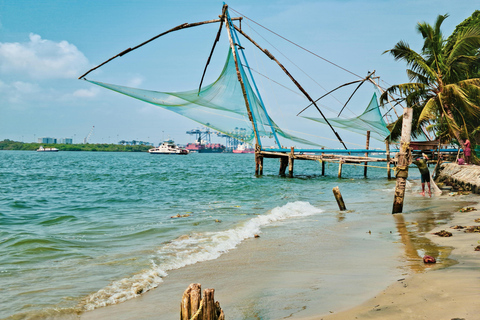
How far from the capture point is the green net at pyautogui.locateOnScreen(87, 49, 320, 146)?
49.2 ft

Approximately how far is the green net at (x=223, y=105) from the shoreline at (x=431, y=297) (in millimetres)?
12064

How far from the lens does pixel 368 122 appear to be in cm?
2095

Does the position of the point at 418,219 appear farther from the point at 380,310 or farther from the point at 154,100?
the point at 154,100

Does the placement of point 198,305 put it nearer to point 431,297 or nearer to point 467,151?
point 431,297

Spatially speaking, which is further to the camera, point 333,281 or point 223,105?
point 223,105

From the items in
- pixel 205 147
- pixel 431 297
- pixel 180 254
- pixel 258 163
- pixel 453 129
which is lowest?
pixel 180 254

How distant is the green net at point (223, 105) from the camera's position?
15.0 meters

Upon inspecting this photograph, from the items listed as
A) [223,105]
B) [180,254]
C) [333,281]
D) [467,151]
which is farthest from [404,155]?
[223,105]

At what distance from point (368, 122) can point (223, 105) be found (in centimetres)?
861

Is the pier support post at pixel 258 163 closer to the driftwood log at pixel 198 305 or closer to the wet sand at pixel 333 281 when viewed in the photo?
the wet sand at pixel 333 281

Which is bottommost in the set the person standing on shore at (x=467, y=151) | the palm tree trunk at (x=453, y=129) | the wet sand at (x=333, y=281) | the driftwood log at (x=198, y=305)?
the wet sand at (x=333, y=281)

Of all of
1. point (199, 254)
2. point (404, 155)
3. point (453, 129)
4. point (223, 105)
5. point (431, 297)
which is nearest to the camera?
point (431, 297)

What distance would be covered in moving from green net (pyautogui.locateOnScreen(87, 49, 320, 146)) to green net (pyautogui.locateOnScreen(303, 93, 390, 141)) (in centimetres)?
201

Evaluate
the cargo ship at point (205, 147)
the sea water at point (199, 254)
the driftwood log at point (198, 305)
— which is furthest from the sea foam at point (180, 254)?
the cargo ship at point (205, 147)
